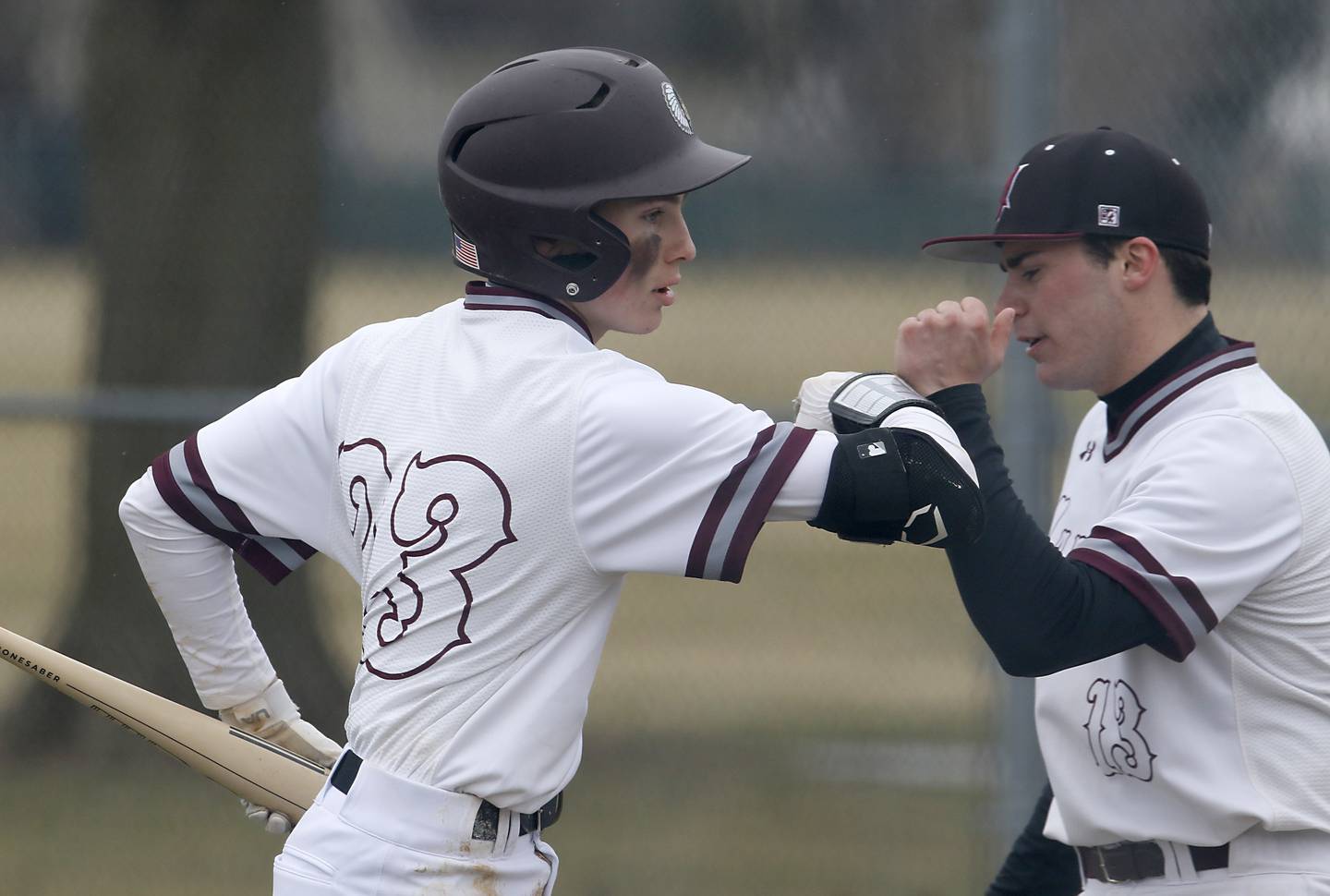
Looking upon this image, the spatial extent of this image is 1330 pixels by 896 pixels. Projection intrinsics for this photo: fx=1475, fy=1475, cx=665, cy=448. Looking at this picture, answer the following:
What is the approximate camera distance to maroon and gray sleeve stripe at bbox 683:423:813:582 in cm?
205

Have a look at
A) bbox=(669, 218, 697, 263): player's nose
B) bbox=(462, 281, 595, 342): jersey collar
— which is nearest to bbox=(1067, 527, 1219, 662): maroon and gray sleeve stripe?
bbox=(669, 218, 697, 263): player's nose

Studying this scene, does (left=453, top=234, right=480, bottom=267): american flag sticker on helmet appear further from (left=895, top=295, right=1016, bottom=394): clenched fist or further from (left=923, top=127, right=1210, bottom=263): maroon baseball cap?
(left=923, top=127, right=1210, bottom=263): maroon baseball cap

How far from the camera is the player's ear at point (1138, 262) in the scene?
281 centimetres

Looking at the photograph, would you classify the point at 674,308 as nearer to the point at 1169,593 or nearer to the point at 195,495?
the point at 195,495

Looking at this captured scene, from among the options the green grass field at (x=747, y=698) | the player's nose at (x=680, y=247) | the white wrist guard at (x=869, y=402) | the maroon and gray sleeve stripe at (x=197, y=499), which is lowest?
the green grass field at (x=747, y=698)

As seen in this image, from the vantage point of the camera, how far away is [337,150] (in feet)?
15.3

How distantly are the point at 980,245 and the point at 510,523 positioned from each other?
153 cm

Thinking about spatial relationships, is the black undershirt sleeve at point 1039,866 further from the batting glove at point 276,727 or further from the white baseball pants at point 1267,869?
the batting glove at point 276,727

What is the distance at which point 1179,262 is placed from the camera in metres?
2.84

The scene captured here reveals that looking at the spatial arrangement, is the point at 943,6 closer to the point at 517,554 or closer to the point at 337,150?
the point at 337,150

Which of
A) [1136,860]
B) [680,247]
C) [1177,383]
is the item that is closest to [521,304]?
[680,247]

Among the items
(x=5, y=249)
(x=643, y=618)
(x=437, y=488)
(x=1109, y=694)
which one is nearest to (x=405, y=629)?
(x=437, y=488)

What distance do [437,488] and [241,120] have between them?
9.79ft

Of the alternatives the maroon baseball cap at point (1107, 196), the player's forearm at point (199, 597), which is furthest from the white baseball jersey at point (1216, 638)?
the player's forearm at point (199, 597)
